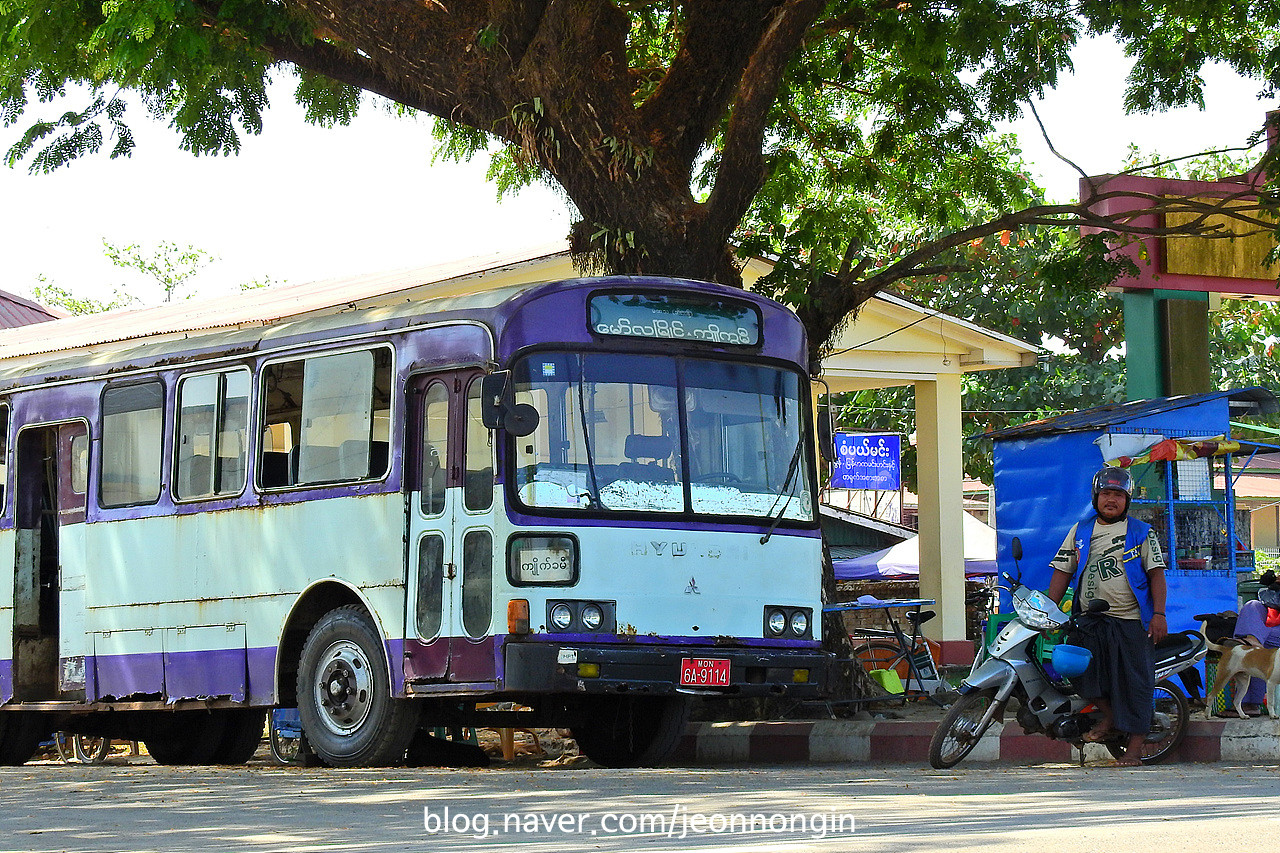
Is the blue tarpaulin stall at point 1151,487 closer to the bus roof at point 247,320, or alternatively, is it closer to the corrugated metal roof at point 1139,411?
the corrugated metal roof at point 1139,411

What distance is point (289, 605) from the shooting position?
36.2 feet

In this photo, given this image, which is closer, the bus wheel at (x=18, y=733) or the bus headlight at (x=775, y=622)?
the bus headlight at (x=775, y=622)

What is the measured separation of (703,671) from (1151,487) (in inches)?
255

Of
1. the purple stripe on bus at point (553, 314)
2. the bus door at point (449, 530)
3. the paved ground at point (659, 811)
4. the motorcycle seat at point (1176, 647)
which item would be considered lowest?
the paved ground at point (659, 811)

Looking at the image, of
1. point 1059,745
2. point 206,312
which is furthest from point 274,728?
point 206,312

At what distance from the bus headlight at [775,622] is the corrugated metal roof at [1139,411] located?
442cm

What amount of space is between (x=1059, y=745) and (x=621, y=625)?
3.16m

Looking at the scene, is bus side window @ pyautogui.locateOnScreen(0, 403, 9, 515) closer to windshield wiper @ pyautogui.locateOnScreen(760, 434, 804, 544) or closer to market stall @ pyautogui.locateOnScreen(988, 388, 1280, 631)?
windshield wiper @ pyautogui.locateOnScreen(760, 434, 804, 544)

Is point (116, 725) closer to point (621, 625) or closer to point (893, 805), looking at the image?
point (621, 625)

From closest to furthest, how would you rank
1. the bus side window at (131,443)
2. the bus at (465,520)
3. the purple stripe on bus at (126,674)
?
the bus at (465,520) < the purple stripe on bus at (126,674) < the bus side window at (131,443)

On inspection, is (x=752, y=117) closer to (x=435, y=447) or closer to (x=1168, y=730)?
(x=435, y=447)

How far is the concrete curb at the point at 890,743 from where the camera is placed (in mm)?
10406

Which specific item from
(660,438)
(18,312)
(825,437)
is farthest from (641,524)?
(18,312)

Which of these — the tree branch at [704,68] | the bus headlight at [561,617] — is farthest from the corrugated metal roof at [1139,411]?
the bus headlight at [561,617]
